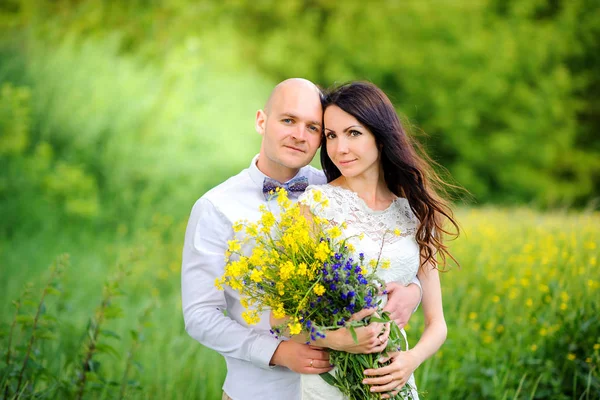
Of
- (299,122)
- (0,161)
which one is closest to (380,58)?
(0,161)

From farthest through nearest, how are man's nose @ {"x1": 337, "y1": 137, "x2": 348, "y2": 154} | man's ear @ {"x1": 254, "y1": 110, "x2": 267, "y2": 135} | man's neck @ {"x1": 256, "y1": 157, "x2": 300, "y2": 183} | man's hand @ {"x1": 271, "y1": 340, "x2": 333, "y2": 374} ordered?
man's ear @ {"x1": 254, "y1": 110, "x2": 267, "y2": 135} → man's neck @ {"x1": 256, "y1": 157, "x2": 300, "y2": 183} → man's nose @ {"x1": 337, "y1": 137, "x2": 348, "y2": 154} → man's hand @ {"x1": 271, "y1": 340, "x2": 333, "y2": 374}

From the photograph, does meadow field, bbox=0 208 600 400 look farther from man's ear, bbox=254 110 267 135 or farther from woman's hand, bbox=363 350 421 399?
woman's hand, bbox=363 350 421 399

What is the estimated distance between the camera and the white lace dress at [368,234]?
2.42m

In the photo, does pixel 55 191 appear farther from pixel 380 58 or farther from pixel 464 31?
pixel 464 31

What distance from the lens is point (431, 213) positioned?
271 centimetres

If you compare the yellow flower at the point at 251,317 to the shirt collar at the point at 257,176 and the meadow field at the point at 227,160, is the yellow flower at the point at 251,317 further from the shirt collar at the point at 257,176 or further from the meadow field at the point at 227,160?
the meadow field at the point at 227,160

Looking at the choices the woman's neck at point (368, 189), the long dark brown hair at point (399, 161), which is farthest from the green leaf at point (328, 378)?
the woman's neck at point (368, 189)

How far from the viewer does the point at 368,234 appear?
2580 mm

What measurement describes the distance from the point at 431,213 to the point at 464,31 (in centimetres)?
1184

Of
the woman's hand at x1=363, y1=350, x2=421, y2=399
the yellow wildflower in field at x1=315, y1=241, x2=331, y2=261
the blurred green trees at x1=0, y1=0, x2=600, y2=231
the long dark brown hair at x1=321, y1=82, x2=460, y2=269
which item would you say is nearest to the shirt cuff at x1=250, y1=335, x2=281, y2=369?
the woman's hand at x1=363, y1=350, x2=421, y2=399

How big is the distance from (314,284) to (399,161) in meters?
0.87

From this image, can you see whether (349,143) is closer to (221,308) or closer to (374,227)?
(374,227)

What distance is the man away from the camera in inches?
100

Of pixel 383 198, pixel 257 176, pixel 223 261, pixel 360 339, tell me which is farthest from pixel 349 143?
pixel 360 339
